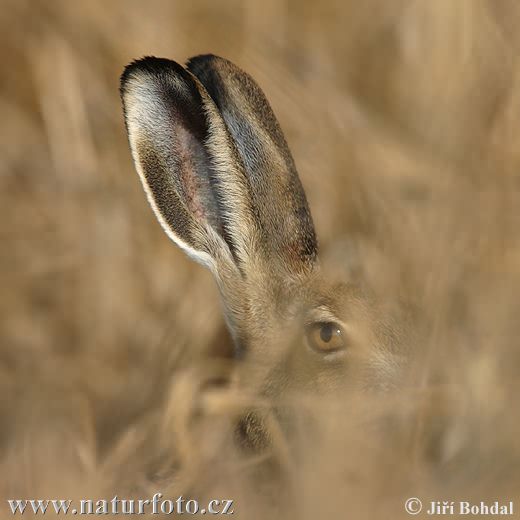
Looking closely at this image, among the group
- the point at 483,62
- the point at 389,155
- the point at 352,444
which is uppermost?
the point at 483,62

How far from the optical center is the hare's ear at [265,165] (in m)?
3.54

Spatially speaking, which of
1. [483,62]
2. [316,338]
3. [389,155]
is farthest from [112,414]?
[483,62]

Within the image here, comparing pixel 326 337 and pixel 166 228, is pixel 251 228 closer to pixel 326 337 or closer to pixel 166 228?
pixel 166 228

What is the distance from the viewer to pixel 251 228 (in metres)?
3.52

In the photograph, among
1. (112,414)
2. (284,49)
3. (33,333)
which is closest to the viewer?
(112,414)

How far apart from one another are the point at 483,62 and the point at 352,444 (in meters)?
2.00

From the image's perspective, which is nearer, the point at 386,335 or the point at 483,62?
the point at 386,335

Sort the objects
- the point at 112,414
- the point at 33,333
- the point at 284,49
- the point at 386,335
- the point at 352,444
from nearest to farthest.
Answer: the point at 352,444 < the point at 386,335 < the point at 112,414 < the point at 33,333 < the point at 284,49

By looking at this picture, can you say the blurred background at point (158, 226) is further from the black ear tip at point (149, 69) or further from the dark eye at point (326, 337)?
the black ear tip at point (149, 69)

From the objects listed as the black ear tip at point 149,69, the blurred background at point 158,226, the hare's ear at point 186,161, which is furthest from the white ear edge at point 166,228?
the blurred background at point 158,226

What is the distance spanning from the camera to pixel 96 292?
4758 millimetres

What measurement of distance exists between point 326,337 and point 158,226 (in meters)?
1.65

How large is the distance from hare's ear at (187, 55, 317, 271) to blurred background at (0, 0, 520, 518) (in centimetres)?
28

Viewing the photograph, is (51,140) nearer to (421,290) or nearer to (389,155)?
(389,155)
